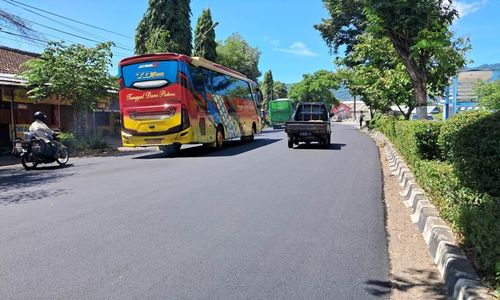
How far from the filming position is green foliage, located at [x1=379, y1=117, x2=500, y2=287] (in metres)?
3.56

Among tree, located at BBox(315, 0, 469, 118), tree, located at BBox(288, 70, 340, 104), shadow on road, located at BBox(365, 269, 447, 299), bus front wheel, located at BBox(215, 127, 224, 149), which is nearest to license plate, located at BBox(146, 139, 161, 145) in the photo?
bus front wheel, located at BBox(215, 127, 224, 149)

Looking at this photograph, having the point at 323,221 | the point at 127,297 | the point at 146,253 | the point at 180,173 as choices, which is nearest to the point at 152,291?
the point at 127,297

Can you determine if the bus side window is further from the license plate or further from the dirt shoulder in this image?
the dirt shoulder

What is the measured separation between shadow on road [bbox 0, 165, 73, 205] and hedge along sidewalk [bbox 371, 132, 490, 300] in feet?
21.0

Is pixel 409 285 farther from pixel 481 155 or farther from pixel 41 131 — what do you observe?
pixel 41 131

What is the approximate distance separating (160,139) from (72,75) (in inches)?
231

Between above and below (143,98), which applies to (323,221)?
below

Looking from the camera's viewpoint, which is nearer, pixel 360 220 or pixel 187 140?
pixel 360 220

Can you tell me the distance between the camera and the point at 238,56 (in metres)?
54.5

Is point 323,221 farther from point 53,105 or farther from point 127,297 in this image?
point 53,105

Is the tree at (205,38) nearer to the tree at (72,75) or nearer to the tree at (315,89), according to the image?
the tree at (72,75)

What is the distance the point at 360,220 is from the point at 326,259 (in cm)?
182

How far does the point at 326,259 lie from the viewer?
15.2 ft

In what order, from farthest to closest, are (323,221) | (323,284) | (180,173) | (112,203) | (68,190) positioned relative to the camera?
(180,173) < (68,190) < (112,203) < (323,221) < (323,284)
